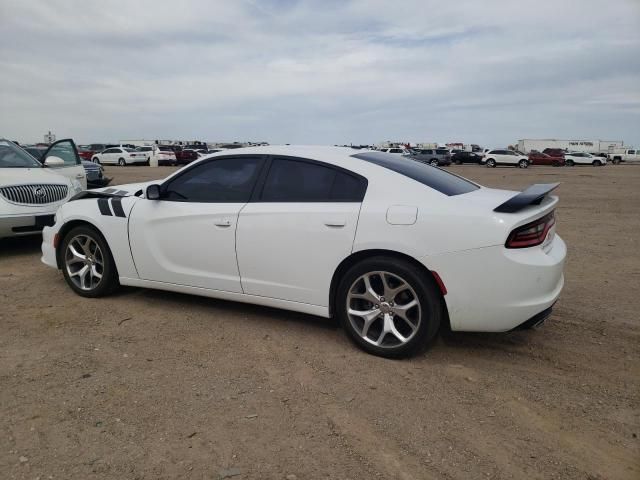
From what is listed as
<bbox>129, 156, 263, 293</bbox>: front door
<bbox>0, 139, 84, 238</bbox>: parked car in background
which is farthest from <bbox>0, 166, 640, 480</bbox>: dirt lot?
<bbox>0, 139, 84, 238</bbox>: parked car in background

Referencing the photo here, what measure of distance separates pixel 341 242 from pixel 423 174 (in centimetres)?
91

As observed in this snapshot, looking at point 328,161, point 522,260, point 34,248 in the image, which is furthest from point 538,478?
point 34,248

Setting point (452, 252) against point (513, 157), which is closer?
point (452, 252)

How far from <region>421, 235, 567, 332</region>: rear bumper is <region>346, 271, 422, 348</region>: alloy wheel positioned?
0.26 meters

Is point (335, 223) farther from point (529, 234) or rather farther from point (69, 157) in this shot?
point (69, 157)

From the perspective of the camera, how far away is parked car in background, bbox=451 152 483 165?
159 ft

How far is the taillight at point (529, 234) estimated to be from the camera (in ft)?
10.5

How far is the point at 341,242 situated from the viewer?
3.60 m

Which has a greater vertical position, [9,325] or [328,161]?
[328,161]

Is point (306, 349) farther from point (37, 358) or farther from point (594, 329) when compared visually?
point (594, 329)

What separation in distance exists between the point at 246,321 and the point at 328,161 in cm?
155

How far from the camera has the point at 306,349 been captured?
3779 millimetres

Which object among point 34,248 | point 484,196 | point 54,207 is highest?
point 484,196

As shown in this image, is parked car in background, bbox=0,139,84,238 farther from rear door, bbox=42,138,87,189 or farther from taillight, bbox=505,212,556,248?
taillight, bbox=505,212,556,248
